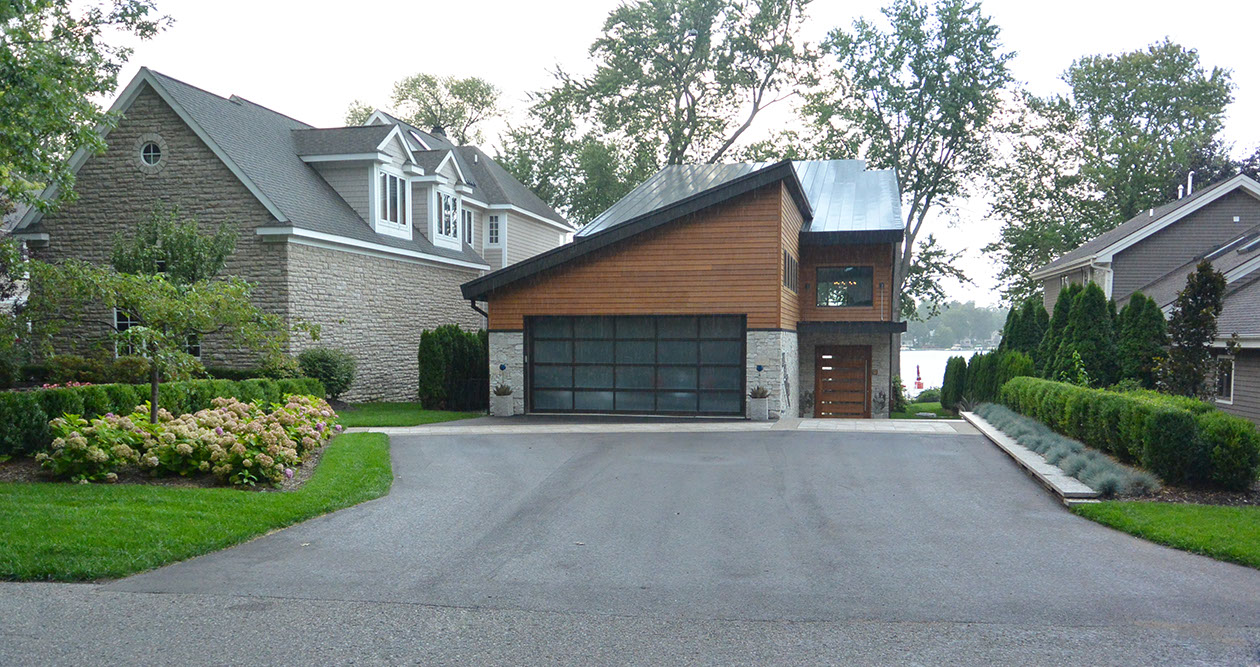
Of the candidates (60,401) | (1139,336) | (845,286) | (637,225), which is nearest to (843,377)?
(845,286)

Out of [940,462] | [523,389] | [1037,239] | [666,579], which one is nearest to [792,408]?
[523,389]

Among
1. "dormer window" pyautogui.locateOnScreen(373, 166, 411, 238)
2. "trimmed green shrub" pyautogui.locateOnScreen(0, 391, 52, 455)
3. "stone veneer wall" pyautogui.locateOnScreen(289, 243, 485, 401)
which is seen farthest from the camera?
"dormer window" pyautogui.locateOnScreen(373, 166, 411, 238)

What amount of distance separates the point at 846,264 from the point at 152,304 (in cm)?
1846

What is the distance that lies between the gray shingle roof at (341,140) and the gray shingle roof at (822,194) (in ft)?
19.6

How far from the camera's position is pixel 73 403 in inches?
430

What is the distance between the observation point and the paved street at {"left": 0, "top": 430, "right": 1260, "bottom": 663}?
530 centimetres

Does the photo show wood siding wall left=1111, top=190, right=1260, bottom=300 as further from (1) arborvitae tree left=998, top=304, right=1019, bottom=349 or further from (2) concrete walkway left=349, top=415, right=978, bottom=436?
(2) concrete walkway left=349, top=415, right=978, bottom=436

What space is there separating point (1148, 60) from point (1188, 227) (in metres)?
14.4

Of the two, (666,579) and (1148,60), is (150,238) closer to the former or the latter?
(666,579)

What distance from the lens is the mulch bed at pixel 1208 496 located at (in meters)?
9.57

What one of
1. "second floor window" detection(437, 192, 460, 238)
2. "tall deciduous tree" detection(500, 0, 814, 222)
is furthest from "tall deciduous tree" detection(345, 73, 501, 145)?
"second floor window" detection(437, 192, 460, 238)

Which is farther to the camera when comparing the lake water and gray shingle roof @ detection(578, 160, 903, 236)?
the lake water

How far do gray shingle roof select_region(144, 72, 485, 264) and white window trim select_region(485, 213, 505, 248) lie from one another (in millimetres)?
6534

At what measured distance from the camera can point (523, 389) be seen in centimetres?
1959
